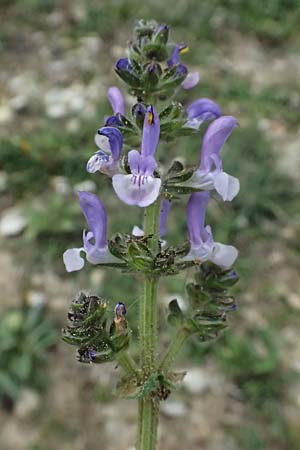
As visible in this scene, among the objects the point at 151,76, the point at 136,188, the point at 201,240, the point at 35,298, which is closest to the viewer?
the point at 136,188

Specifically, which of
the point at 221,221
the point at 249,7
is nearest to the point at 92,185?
the point at 221,221

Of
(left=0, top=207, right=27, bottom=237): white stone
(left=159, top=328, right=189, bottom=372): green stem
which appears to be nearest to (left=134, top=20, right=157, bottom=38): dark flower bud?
(left=159, top=328, right=189, bottom=372): green stem

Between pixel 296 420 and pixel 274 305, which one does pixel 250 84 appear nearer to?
pixel 274 305

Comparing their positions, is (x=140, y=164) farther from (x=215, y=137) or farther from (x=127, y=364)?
(x=127, y=364)

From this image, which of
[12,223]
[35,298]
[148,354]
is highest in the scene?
[12,223]

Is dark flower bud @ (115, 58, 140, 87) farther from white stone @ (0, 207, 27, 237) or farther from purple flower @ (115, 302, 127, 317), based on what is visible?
white stone @ (0, 207, 27, 237)


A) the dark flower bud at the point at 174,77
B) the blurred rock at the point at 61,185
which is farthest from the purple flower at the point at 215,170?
the blurred rock at the point at 61,185

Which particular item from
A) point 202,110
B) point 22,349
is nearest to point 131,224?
point 22,349
